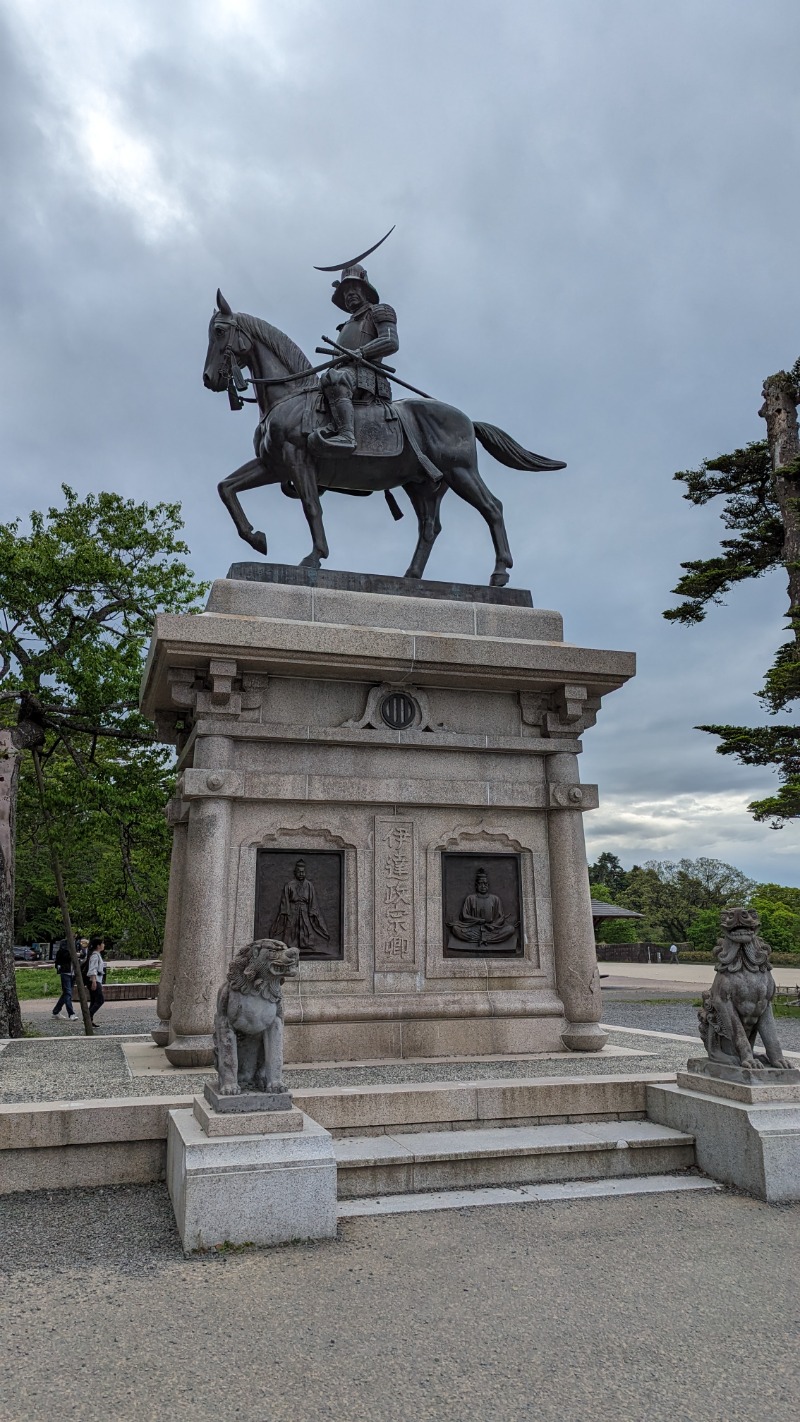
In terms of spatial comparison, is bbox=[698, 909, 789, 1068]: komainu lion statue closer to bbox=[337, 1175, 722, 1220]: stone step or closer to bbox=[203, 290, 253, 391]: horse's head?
bbox=[337, 1175, 722, 1220]: stone step

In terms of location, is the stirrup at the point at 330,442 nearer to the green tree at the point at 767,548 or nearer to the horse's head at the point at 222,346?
the horse's head at the point at 222,346

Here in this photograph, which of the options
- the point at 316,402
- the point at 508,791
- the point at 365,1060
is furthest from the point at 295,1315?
the point at 316,402

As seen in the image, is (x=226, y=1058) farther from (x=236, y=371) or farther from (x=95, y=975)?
(x=95, y=975)

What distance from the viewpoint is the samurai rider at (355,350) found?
35.3 ft

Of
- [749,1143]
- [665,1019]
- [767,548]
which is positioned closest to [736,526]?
[767,548]

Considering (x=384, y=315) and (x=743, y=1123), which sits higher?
(x=384, y=315)

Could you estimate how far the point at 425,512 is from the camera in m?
11.6

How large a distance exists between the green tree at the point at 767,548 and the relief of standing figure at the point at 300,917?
594 inches

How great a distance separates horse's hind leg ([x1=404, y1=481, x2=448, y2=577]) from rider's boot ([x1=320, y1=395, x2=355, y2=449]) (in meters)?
1.19

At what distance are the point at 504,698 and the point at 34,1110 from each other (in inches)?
245

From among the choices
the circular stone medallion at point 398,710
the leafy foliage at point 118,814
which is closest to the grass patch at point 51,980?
the leafy foliage at point 118,814

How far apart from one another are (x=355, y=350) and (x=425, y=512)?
209 centimetres

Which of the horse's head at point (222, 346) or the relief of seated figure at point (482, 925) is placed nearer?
the relief of seated figure at point (482, 925)

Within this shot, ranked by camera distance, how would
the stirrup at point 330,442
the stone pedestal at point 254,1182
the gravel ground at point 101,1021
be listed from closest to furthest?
the stone pedestal at point 254,1182 → the stirrup at point 330,442 → the gravel ground at point 101,1021
